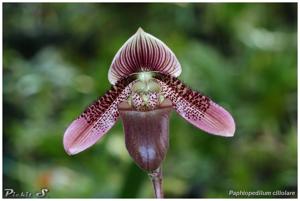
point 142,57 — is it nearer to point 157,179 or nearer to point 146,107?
point 146,107

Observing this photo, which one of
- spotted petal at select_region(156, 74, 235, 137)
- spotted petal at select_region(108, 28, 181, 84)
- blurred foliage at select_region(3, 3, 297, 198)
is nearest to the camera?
spotted petal at select_region(108, 28, 181, 84)

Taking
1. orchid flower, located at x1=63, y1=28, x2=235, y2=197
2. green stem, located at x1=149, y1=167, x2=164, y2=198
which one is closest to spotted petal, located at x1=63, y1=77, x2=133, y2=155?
orchid flower, located at x1=63, y1=28, x2=235, y2=197

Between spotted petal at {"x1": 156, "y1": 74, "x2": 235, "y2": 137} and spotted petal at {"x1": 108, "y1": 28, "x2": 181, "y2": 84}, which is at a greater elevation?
spotted petal at {"x1": 108, "y1": 28, "x2": 181, "y2": 84}

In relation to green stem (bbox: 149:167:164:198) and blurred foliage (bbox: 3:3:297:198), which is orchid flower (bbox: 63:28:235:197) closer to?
green stem (bbox: 149:167:164:198)

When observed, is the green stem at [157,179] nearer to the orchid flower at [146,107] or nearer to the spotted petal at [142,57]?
the orchid flower at [146,107]

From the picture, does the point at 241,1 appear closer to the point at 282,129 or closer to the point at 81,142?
the point at 282,129

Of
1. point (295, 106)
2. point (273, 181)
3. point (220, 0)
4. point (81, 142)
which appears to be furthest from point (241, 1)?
point (81, 142)
